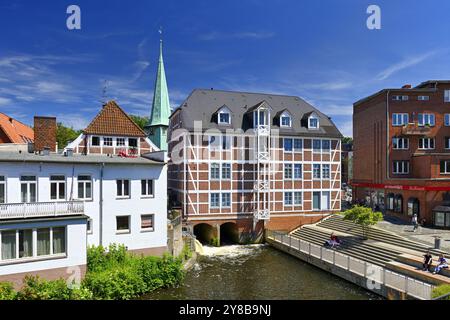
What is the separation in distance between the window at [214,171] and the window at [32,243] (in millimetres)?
16345

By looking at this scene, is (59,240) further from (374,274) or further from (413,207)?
(413,207)

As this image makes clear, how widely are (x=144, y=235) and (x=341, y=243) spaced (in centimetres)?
1574

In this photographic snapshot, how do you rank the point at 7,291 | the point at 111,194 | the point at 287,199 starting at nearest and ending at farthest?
1. the point at 7,291
2. the point at 111,194
3. the point at 287,199

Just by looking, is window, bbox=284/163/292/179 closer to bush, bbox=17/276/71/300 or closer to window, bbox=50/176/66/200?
window, bbox=50/176/66/200

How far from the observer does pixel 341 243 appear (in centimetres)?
2569

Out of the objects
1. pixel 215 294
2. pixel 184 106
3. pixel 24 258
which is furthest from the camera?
pixel 184 106

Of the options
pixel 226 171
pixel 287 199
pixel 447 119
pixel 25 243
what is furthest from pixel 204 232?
pixel 447 119

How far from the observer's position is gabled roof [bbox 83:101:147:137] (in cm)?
2589

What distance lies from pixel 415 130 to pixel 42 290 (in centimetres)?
3813

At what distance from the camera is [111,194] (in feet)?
64.2

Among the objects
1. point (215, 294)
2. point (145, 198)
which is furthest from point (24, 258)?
point (215, 294)

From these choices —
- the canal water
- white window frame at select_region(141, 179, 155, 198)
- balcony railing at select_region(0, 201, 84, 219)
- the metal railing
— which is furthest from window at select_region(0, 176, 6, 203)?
the metal railing

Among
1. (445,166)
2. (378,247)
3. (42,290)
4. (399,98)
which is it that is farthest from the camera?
(399,98)
